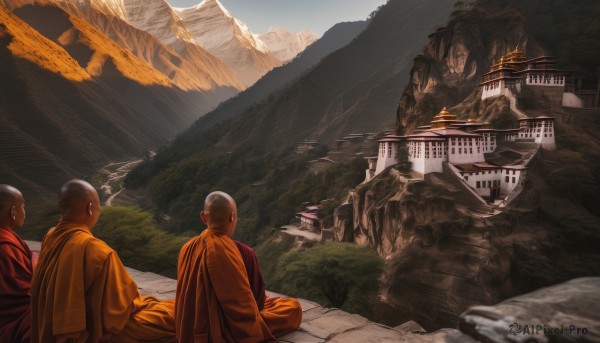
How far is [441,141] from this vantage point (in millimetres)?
23406

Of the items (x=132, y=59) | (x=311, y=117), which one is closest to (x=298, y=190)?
(x=311, y=117)

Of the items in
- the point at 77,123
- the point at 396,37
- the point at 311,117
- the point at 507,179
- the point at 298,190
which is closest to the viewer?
the point at 507,179

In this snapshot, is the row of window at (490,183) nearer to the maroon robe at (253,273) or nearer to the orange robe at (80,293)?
the maroon robe at (253,273)

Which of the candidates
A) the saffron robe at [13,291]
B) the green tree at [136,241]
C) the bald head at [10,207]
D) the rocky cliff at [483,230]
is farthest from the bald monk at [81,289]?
the rocky cliff at [483,230]

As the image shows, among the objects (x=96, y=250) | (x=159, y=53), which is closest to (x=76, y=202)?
(x=96, y=250)

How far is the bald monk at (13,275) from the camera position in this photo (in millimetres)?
3645

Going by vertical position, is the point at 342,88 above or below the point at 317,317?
above

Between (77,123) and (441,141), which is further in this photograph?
(77,123)

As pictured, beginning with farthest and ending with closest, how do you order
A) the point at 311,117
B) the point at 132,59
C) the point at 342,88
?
1. the point at 132,59
2. the point at 342,88
3. the point at 311,117

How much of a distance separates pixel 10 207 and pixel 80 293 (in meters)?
1.59

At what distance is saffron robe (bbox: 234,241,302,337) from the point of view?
3897mm

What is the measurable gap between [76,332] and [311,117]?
75382mm

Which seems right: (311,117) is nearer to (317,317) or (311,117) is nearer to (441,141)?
(441,141)

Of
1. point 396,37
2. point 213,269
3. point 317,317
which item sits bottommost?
point 317,317
